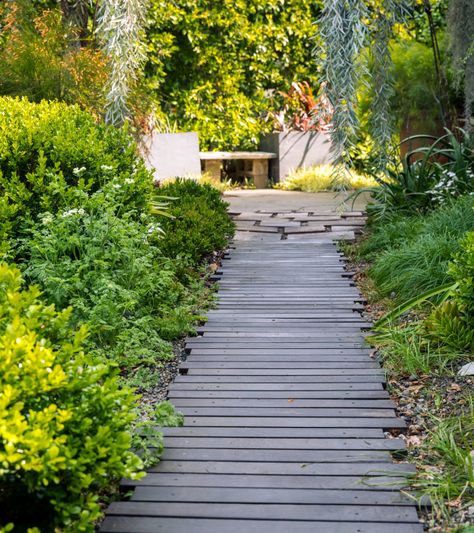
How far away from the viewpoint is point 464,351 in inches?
162

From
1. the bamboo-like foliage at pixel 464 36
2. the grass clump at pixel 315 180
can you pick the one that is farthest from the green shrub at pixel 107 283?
the grass clump at pixel 315 180

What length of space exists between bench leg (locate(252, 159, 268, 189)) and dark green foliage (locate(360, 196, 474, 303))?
575 cm

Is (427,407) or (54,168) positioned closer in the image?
(427,407)

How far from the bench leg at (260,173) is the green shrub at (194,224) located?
405 centimetres

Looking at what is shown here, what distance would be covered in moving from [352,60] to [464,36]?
2.01 metres

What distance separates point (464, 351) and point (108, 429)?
2462 millimetres

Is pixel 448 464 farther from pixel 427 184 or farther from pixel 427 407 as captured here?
pixel 427 184

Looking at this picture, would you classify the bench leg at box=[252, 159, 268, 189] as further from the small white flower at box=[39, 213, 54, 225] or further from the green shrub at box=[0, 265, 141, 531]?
the green shrub at box=[0, 265, 141, 531]

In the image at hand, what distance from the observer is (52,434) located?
2139mm

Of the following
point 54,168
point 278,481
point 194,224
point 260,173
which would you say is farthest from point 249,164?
point 278,481

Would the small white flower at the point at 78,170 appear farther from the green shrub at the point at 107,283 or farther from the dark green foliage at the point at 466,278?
the dark green foliage at the point at 466,278

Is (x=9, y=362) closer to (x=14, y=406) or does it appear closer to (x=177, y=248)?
(x=14, y=406)

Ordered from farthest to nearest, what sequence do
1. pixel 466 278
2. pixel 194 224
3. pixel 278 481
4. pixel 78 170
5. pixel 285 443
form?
pixel 194 224 → pixel 78 170 → pixel 466 278 → pixel 285 443 → pixel 278 481

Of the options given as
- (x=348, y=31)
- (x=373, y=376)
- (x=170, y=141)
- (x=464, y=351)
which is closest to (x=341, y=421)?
(x=373, y=376)
